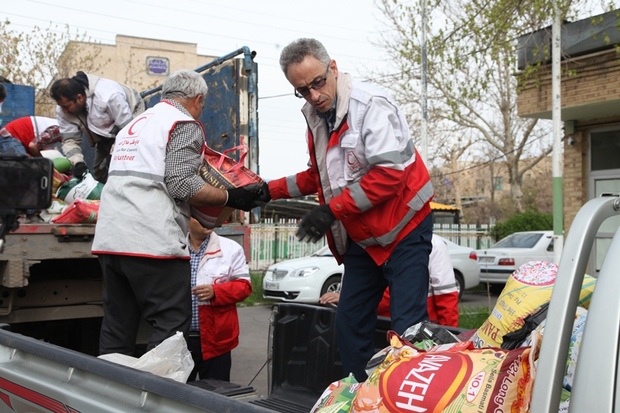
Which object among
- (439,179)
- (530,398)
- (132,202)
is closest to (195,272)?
(132,202)

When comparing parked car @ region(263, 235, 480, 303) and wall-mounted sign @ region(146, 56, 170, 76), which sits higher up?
wall-mounted sign @ region(146, 56, 170, 76)

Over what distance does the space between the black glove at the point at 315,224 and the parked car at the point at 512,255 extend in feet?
47.6

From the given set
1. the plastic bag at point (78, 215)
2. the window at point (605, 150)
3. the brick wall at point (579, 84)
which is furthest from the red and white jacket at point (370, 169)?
the window at point (605, 150)

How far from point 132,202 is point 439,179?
143 ft

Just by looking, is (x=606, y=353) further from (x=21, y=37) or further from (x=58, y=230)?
(x=21, y=37)

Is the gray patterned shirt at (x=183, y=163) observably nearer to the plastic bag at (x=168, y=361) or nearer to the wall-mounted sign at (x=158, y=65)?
the plastic bag at (x=168, y=361)

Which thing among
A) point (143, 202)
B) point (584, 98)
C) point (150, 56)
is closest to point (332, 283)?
point (584, 98)

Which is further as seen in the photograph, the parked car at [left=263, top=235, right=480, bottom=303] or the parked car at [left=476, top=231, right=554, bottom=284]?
the parked car at [left=476, top=231, right=554, bottom=284]

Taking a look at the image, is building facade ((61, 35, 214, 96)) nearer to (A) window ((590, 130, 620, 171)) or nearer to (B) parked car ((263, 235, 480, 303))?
(B) parked car ((263, 235, 480, 303))

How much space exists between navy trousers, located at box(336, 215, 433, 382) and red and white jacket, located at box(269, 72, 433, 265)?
0.07 m

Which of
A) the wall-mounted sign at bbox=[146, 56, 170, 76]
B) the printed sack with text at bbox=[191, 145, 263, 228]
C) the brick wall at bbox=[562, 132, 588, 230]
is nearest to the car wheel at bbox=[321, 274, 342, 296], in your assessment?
the brick wall at bbox=[562, 132, 588, 230]

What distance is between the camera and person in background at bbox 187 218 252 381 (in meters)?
4.88

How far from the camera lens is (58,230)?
4938 millimetres

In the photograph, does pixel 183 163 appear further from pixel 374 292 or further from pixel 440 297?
pixel 440 297
